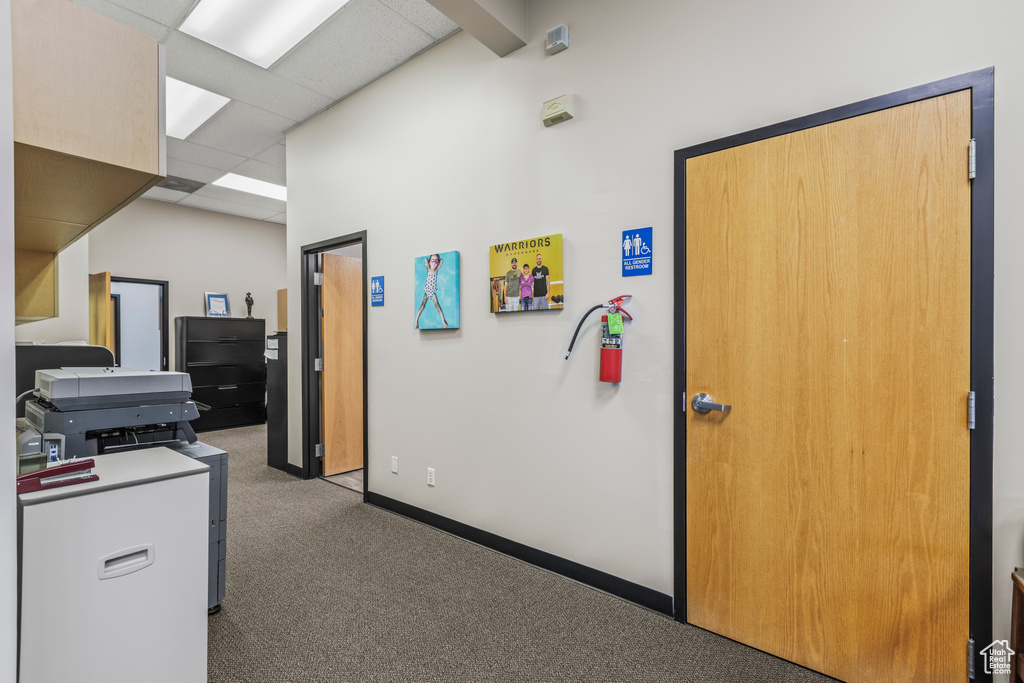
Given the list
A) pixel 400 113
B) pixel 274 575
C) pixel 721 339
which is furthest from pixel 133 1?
pixel 721 339

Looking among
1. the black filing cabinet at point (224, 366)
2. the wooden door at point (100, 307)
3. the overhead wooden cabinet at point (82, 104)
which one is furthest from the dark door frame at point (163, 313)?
the overhead wooden cabinet at point (82, 104)

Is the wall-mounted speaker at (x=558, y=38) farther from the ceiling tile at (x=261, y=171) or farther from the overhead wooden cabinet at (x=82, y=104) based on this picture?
the ceiling tile at (x=261, y=171)

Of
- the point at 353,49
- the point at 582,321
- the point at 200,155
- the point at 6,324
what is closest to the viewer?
the point at 6,324

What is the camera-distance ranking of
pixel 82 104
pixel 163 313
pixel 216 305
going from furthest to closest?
1. pixel 216 305
2. pixel 163 313
3. pixel 82 104

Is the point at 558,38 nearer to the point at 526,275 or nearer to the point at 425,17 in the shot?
the point at 425,17

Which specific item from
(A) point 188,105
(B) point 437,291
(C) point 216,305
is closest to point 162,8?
(A) point 188,105

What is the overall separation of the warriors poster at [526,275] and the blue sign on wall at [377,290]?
98cm

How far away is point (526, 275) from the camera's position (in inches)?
94.2

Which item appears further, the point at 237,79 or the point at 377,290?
the point at 377,290

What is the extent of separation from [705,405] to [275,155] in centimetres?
426

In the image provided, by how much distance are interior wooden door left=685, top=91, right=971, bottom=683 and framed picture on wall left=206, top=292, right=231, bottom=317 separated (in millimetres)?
6153

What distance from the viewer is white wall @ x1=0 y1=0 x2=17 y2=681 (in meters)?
0.87

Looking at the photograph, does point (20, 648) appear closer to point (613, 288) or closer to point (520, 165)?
point (613, 288)

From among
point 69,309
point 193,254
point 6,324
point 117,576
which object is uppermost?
point 193,254
